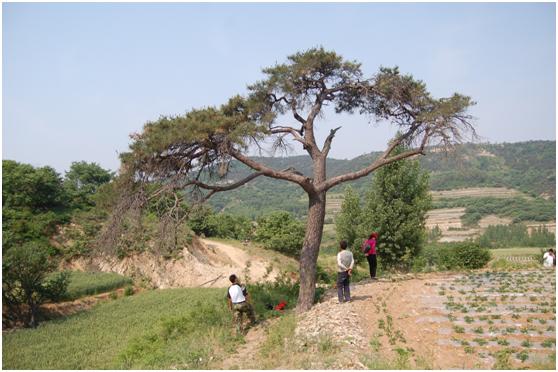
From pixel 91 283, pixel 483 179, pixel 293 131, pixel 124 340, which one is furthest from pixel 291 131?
pixel 483 179

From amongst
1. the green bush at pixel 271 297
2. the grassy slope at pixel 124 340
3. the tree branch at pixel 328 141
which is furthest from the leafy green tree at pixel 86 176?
the tree branch at pixel 328 141

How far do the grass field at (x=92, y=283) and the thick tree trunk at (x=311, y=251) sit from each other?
1467 cm

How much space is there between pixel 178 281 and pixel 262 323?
1940 centimetres

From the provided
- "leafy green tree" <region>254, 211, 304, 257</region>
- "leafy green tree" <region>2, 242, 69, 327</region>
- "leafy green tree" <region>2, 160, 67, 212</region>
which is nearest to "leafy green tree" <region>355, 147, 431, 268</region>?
"leafy green tree" <region>2, 242, 69, 327</region>

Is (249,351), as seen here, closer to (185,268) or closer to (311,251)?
(311,251)

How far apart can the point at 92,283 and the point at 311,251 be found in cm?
1662

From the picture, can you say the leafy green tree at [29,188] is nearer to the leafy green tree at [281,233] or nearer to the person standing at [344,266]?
the leafy green tree at [281,233]

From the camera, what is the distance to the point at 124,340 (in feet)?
44.7

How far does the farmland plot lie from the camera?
8102 millimetres

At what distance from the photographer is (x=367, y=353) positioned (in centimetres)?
841

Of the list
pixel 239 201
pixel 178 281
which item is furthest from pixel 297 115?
pixel 239 201

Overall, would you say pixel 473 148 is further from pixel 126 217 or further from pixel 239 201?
pixel 239 201

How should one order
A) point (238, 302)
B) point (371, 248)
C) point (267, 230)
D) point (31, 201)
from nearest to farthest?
point (238, 302), point (371, 248), point (31, 201), point (267, 230)

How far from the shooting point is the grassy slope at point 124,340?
971 centimetres
